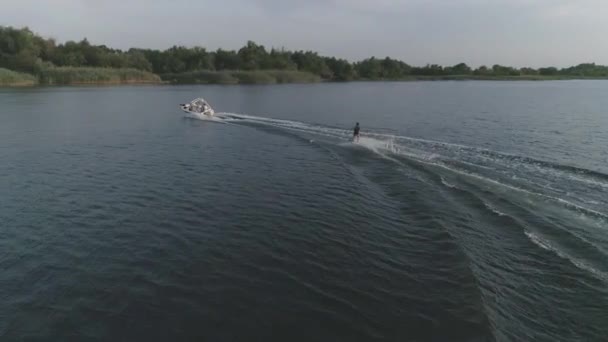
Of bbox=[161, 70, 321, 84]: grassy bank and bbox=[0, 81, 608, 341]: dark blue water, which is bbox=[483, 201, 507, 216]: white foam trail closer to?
bbox=[0, 81, 608, 341]: dark blue water

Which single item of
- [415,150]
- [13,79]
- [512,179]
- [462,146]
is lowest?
[512,179]

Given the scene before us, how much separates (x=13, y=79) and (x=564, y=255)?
425 feet

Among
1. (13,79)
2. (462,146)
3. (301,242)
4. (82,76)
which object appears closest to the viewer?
(301,242)

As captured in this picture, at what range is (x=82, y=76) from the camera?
388 ft

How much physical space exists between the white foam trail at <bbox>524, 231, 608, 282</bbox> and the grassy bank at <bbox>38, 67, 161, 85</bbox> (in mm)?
131575

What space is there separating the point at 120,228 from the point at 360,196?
42.2 ft

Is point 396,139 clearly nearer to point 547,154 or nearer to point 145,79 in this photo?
point 547,154

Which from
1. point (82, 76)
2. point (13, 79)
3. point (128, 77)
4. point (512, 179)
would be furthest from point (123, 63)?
point (512, 179)

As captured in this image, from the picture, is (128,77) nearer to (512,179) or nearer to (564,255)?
(512,179)

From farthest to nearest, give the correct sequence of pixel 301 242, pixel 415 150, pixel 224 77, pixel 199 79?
pixel 199 79 < pixel 224 77 < pixel 415 150 < pixel 301 242

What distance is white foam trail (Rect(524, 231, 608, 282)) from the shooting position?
46.3 ft

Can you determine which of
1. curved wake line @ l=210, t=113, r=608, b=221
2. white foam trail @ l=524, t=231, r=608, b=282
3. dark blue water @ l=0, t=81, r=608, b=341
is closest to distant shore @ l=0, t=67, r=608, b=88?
curved wake line @ l=210, t=113, r=608, b=221

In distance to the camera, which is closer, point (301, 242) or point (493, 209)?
point (301, 242)

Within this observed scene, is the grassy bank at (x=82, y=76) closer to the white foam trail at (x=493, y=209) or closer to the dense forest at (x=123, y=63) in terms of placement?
the dense forest at (x=123, y=63)
